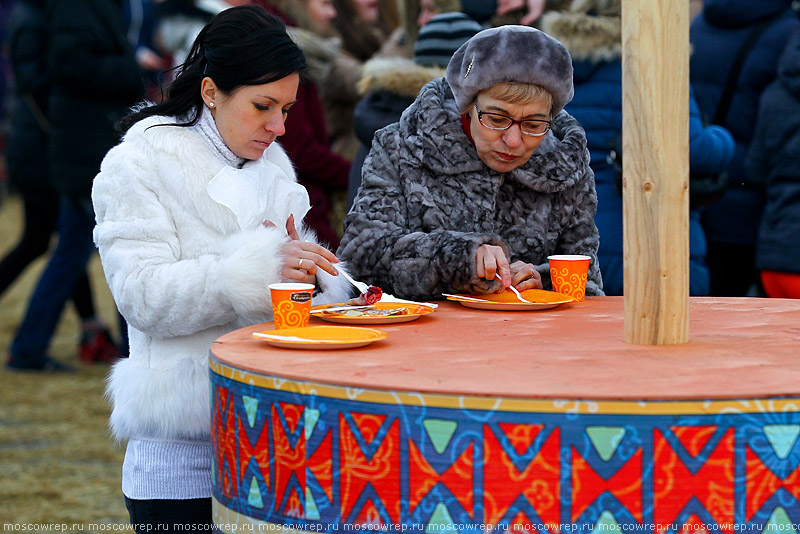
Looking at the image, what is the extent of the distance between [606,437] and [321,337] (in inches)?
27.4

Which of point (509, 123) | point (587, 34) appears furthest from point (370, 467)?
point (587, 34)

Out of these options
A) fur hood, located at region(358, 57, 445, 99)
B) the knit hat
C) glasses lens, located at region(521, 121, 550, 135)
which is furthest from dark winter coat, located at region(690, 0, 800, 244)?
glasses lens, located at region(521, 121, 550, 135)

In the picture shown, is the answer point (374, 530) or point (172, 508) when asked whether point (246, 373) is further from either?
point (172, 508)

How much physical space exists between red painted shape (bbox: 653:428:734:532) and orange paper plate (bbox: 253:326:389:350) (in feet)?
2.13

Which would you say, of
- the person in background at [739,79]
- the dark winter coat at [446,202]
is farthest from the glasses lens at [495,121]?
the person in background at [739,79]

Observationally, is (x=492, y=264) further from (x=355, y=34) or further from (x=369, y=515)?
(x=355, y=34)

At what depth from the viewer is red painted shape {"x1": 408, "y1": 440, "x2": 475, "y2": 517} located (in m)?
1.83

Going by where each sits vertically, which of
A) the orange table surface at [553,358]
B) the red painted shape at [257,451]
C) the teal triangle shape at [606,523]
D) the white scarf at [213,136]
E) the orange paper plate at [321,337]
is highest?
the white scarf at [213,136]

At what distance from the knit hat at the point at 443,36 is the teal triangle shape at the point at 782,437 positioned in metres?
2.51

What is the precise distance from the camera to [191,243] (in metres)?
2.61

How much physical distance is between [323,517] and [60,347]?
20.6 ft

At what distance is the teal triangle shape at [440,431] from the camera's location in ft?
5.98

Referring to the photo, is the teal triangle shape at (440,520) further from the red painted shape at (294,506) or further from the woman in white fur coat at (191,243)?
the woman in white fur coat at (191,243)

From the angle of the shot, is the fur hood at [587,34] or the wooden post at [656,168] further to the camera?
the fur hood at [587,34]
